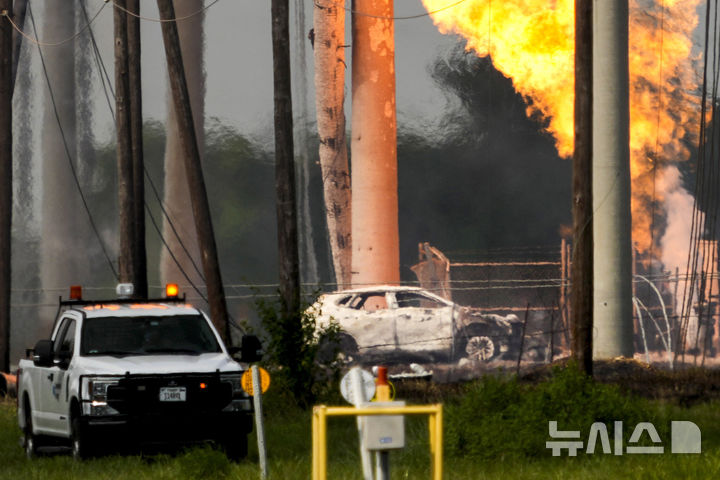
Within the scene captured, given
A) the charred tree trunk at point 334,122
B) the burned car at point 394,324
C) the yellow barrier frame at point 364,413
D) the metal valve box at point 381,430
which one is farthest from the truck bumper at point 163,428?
the charred tree trunk at point 334,122

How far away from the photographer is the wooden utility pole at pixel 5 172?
1165 inches

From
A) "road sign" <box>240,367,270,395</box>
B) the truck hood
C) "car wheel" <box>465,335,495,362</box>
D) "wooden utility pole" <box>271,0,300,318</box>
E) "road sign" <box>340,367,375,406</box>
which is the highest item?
"wooden utility pole" <box>271,0,300,318</box>

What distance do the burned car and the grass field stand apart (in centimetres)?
1550

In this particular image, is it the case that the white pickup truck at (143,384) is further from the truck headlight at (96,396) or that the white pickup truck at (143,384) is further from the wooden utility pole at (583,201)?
the wooden utility pole at (583,201)

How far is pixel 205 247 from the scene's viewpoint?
81.7ft

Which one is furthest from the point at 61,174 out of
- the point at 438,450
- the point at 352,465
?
the point at 438,450

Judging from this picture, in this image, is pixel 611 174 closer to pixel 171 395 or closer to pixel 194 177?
→ pixel 194 177

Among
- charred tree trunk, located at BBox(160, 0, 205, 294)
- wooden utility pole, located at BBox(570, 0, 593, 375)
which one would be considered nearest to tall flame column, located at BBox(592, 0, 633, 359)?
wooden utility pole, located at BBox(570, 0, 593, 375)

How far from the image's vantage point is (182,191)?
5444cm

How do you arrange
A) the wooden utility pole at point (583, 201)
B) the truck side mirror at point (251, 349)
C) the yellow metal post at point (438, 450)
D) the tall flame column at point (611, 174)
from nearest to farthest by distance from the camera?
the yellow metal post at point (438, 450)
the truck side mirror at point (251, 349)
the wooden utility pole at point (583, 201)
the tall flame column at point (611, 174)

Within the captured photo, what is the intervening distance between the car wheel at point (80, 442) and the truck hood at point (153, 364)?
57cm

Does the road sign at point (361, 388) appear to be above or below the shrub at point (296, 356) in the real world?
above

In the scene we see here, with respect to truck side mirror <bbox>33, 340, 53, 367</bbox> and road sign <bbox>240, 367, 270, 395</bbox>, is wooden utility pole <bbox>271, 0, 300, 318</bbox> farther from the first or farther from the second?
road sign <bbox>240, 367, 270, 395</bbox>

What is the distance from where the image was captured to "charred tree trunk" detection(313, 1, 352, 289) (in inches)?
1800
